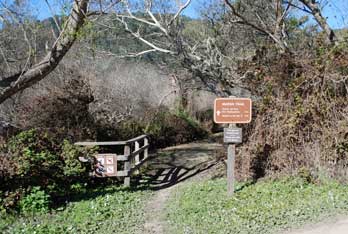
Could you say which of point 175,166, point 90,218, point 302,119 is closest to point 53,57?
point 90,218

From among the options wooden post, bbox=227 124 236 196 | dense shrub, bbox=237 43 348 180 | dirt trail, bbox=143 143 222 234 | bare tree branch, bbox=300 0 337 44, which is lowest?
dirt trail, bbox=143 143 222 234

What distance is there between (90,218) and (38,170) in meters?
1.57

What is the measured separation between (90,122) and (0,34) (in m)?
3.99

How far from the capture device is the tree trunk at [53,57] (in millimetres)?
6806

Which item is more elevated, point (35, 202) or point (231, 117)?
point (231, 117)

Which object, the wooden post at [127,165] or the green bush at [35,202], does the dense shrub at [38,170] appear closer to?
the green bush at [35,202]

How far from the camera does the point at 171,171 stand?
11859 mm

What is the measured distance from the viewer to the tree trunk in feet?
22.3

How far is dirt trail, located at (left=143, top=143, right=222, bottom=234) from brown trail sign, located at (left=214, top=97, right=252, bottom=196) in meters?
1.57

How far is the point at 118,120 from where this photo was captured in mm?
13938

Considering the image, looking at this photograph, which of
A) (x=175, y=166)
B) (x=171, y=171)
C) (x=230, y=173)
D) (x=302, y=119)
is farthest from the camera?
(x=175, y=166)

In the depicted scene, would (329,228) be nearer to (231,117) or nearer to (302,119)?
(231,117)

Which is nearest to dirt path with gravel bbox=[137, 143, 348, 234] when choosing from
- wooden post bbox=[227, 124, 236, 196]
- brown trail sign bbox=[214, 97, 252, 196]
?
wooden post bbox=[227, 124, 236, 196]

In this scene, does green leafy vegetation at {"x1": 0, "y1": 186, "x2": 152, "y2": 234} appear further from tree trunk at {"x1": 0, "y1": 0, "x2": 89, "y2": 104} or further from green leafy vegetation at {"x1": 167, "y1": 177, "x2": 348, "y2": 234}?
tree trunk at {"x1": 0, "y1": 0, "x2": 89, "y2": 104}
